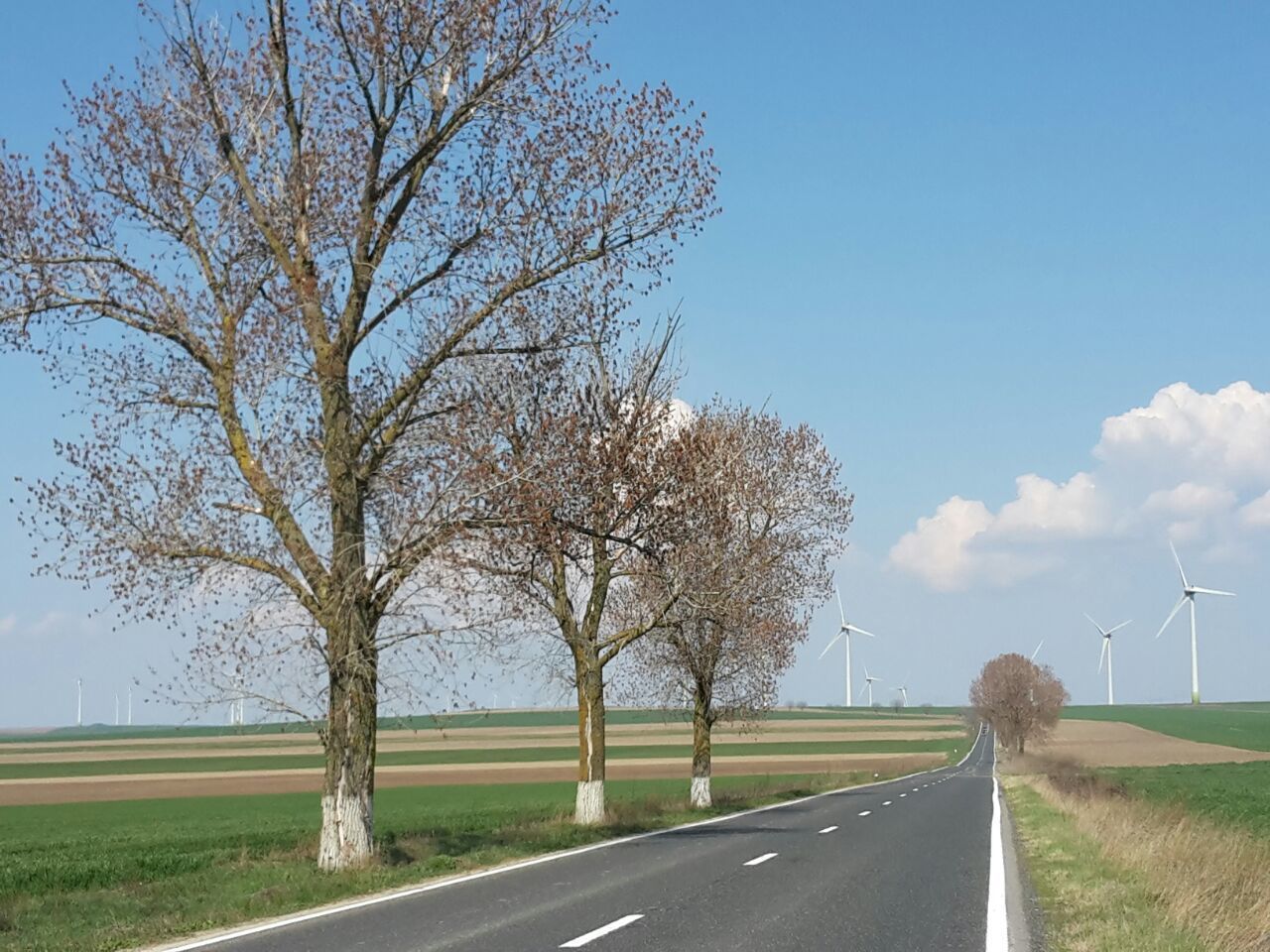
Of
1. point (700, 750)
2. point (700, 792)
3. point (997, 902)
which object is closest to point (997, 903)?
point (997, 902)

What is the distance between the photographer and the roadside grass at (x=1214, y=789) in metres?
40.4

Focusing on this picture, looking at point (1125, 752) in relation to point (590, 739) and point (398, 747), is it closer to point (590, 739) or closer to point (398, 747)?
point (398, 747)

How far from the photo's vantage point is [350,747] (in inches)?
789

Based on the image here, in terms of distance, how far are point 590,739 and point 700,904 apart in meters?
17.4

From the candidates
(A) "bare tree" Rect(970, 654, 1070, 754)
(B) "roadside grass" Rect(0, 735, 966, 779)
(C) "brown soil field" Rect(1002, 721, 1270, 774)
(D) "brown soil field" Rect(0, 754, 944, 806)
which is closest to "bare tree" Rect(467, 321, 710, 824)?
(D) "brown soil field" Rect(0, 754, 944, 806)

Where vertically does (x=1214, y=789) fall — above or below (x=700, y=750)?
below

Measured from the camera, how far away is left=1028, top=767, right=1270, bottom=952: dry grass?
12148 mm

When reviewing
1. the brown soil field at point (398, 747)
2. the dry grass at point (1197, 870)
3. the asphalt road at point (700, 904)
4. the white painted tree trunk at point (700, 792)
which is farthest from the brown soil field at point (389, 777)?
the dry grass at point (1197, 870)

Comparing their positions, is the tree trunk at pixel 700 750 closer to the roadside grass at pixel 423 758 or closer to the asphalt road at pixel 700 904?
the asphalt road at pixel 700 904

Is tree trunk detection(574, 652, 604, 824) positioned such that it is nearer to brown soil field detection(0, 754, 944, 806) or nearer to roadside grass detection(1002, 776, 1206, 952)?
roadside grass detection(1002, 776, 1206, 952)

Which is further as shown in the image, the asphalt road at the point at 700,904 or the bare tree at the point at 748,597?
the bare tree at the point at 748,597

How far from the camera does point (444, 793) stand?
68062 millimetres

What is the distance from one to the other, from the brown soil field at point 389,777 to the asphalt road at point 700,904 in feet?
186

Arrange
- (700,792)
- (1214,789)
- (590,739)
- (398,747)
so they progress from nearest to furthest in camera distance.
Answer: (590,739) → (700,792) → (1214,789) → (398,747)
